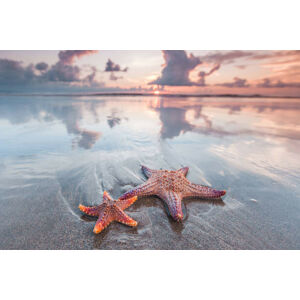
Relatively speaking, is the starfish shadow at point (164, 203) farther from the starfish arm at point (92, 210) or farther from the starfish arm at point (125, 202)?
the starfish arm at point (92, 210)

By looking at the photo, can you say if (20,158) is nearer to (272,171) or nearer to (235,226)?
(235,226)

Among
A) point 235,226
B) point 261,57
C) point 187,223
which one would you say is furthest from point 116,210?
point 261,57

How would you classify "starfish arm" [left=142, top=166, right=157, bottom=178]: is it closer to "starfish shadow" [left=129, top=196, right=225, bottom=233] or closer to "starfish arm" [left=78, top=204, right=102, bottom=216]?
"starfish shadow" [left=129, top=196, right=225, bottom=233]

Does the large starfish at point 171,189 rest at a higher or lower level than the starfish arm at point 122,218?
higher

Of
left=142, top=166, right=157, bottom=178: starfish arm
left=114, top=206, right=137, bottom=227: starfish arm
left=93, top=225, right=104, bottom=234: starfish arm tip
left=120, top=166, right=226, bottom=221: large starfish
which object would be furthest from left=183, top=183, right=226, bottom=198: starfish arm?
left=93, top=225, right=104, bottom=234: starfish arm tip

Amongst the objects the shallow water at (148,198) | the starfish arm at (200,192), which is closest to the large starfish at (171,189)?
the starfish arm at (200,192)

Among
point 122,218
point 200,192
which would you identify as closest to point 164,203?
point 200,192

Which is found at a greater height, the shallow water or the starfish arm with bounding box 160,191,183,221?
the starfish arm with bounding box 160,191,183,221
